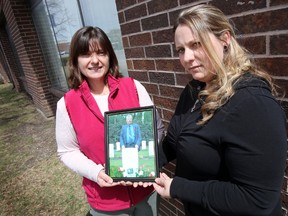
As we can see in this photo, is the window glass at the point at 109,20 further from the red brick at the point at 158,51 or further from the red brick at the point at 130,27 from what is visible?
the red brick at the point at 158,51

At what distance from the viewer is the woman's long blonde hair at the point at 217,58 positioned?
3.59 ft

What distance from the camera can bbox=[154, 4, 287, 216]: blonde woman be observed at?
98cm

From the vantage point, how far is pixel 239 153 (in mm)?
1011

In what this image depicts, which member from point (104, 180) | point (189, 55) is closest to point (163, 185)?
point (104, 180)

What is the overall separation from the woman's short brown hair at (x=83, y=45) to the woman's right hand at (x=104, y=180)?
669 mm

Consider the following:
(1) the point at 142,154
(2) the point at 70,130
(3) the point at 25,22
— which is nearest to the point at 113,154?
(1) the point at 142,154

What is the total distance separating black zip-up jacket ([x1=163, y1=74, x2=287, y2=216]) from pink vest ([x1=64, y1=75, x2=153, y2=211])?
0.68 meters

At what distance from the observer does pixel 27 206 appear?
3.67 metres

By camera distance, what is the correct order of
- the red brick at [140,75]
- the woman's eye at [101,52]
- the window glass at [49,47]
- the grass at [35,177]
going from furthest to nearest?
the window glass at [49,47], the grass at [35,177], the red brick at [140,75], the woman's eye at [101,52]

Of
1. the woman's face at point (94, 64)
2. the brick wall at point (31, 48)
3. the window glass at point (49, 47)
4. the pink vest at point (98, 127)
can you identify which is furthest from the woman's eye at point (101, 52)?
the brick wall at point (31, 48)

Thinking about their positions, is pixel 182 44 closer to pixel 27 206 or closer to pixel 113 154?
pixel 113 154

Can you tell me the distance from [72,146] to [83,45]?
2.43 feet

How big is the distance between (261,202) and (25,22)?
7.06 m

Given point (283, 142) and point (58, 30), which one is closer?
point (283, 142)
